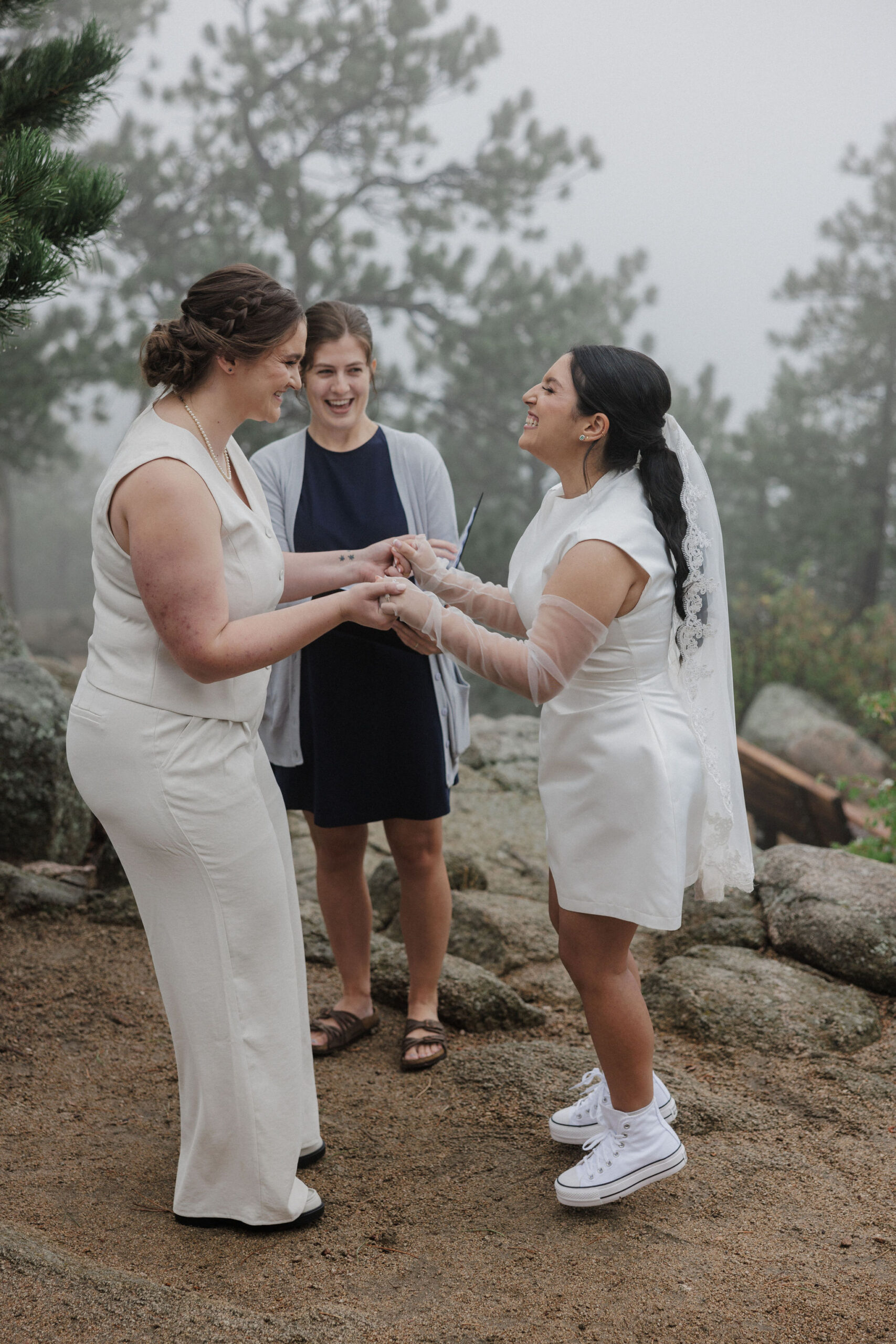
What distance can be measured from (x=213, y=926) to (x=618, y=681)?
963mm

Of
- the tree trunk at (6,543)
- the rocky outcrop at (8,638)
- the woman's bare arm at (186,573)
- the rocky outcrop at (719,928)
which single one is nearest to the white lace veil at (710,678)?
the woman's bare arm at (186,573)

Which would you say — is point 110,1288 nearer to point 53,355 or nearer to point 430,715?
point 430,715

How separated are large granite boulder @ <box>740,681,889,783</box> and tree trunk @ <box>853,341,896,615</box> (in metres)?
3.06

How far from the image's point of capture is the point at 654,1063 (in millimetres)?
3145

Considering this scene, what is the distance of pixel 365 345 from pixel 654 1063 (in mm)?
2138

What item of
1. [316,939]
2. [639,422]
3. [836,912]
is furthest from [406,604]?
[836,912]

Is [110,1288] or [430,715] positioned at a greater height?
[430,715]

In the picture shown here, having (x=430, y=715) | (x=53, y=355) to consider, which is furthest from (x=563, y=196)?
(x=430, y=715)

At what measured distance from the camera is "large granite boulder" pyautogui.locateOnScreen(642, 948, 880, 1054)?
3.24 m

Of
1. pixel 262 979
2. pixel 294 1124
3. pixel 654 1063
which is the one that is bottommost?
pixel 654 1063

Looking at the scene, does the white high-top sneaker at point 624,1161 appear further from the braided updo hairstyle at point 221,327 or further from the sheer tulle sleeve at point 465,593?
the braided updo hairstyle at point 221,327

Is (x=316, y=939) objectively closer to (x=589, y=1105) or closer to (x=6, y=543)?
(x=589, y=1105)

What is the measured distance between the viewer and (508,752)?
688cm

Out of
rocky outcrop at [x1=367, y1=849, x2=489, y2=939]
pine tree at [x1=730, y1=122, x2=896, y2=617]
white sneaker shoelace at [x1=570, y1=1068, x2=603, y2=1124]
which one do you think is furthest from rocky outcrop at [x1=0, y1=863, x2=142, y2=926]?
pine tree at [x1=730, y1=122, x2=896, y2=617]
